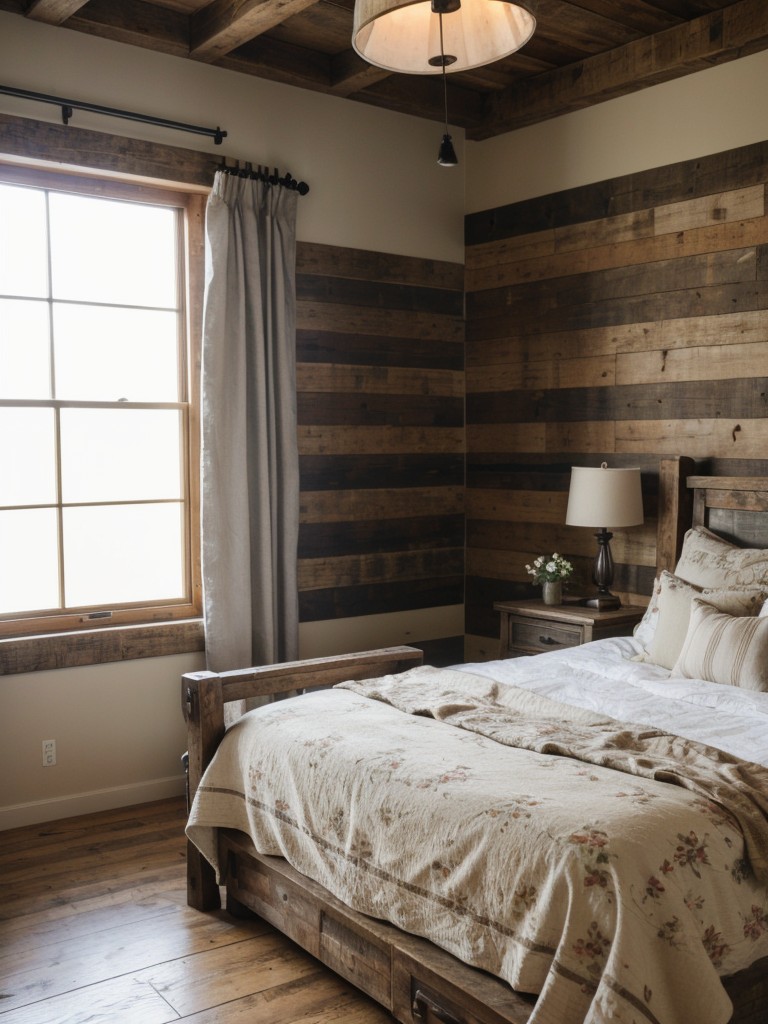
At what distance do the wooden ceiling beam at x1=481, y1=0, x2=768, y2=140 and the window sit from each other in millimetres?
1676

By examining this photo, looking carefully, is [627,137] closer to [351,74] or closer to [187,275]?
[351,74]

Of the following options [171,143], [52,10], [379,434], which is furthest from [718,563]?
[52,10]

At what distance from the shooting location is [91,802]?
4.13 meters

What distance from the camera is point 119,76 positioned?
160 inches

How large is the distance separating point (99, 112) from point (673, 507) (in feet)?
9.18

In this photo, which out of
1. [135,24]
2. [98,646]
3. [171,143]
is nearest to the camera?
[135,24]

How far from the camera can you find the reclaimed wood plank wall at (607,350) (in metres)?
4.09

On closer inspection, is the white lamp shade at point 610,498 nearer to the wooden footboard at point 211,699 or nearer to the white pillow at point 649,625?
the white pillow at point 649,625

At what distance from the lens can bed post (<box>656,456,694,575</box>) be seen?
13.7 feet

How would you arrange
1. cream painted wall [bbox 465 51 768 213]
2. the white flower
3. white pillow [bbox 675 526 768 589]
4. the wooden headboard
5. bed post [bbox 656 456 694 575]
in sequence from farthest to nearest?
the white flower
bed post [bbox 656 456 694 575]
cream painted wall [bbox 465 51 768 213]
the wooden headboard
white pillow [bbox 675 526 768 589]

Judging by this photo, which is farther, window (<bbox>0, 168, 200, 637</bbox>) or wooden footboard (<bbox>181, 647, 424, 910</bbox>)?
window (<bbox>0, 168, 200, 637</bbox>)

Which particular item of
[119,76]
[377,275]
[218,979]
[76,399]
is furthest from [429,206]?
[218,979]

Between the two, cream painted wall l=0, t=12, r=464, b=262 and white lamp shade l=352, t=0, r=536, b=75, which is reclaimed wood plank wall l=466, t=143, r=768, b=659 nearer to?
cream painted wall l=0, t=12, r=464, b=262

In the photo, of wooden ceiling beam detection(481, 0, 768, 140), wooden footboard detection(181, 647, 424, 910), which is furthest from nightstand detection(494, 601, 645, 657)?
wooden ceiling beam detection(481, 0, 768, 140)
